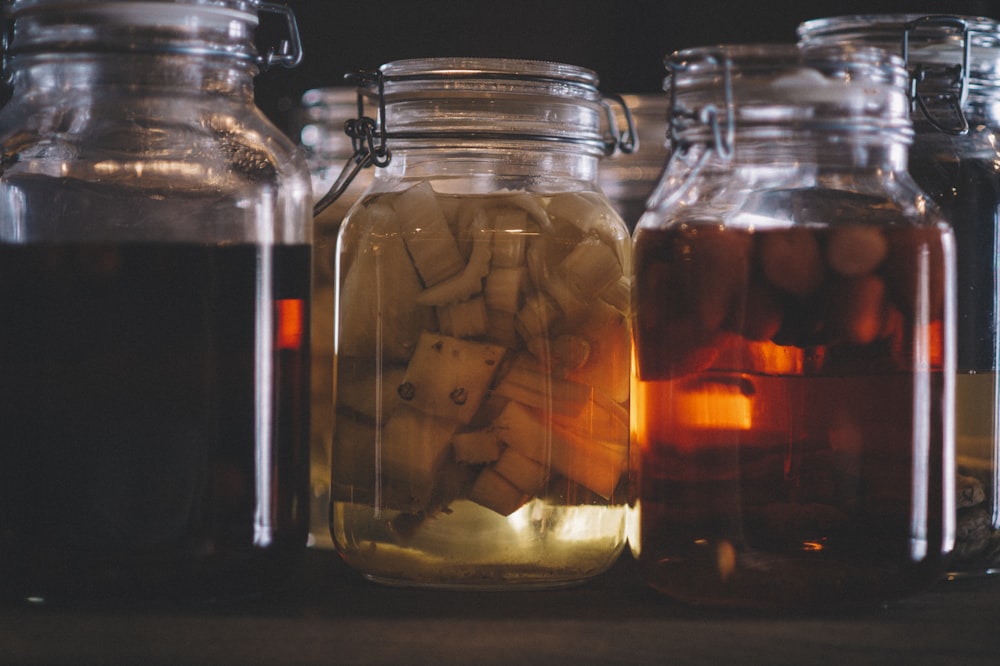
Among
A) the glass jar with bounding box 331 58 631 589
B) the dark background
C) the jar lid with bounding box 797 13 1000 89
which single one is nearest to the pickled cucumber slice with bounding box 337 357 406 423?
the glass jar with bounding box 331 58 631 589

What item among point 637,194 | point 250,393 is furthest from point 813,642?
point 637,194

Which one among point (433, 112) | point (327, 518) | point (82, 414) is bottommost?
point (327, 518)

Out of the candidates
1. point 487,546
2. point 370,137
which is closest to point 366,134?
point 370,137

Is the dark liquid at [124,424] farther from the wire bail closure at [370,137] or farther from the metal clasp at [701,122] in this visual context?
the metal clasp at [701,122]

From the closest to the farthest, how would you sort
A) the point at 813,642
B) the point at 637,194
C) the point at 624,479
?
the point at 813,642, the point at 624,479, the point at 637,194

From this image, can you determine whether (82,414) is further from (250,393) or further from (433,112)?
(433,112)

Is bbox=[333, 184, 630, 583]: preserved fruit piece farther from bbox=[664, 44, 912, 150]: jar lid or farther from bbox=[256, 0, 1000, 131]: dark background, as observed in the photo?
bbox=[256, 0, 1000, 131]: dark background
